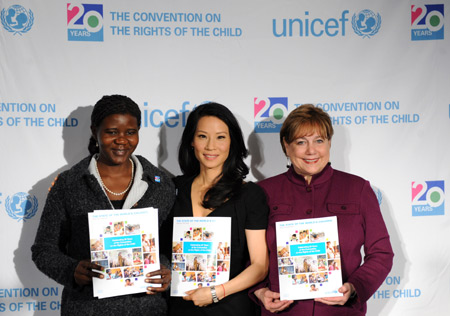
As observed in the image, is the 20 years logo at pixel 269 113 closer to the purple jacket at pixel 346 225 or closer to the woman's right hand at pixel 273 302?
the purple jacket at pixel 346 225

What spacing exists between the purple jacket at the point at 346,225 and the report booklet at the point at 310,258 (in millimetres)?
105

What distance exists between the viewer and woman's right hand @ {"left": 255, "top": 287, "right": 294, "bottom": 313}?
2.37 meters

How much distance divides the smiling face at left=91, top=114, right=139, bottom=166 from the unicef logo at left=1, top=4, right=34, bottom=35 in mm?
1249

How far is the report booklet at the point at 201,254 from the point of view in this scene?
2.38 metres

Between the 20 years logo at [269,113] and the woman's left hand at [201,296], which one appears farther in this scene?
the 20 years logo at [269,113]

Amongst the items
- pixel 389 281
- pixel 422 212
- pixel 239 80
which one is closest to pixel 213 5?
pixel 239 80

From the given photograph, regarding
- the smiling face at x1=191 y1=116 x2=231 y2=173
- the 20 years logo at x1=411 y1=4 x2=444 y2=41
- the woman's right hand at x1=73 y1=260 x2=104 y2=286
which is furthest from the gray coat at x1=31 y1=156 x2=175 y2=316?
the 20 years logo at x1=411 y1=4 x2=444 y2=41

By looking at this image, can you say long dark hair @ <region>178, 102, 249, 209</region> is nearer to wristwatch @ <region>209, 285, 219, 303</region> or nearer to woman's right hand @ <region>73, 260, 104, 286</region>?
wristwatch @ <region>209, 285, 219, 303</region>

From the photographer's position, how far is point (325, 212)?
2.42 metres

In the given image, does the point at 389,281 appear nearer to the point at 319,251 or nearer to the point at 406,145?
the point at 406,145

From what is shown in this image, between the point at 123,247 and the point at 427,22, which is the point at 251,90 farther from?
the point at 123,247

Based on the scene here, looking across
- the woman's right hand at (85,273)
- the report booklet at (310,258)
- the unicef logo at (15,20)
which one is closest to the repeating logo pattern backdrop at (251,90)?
the unicef logo at (15,20)

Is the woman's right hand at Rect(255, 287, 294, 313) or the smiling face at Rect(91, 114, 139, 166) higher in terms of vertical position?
the smiling face at Rect(91, 114, 139, 166)

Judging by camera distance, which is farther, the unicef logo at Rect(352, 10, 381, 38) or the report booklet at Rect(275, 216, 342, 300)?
the unicef logo at Rect(352, 10, 381, 38)
